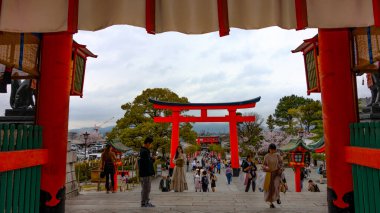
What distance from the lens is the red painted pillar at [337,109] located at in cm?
374

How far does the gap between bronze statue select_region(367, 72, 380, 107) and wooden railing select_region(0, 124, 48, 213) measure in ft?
22.3

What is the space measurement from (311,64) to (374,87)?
2.74 metres

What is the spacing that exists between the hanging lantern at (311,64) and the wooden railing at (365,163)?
2.11 m

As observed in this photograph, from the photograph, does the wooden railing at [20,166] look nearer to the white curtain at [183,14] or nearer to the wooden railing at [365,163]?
the white curtain at [183,14]

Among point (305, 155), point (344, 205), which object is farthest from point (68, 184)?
point (305, 155)

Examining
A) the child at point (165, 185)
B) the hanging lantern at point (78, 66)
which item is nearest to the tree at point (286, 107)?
the child at point (165, 185)

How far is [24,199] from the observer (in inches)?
131

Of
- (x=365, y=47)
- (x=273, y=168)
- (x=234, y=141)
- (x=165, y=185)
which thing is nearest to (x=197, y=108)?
(x=234, y=141)

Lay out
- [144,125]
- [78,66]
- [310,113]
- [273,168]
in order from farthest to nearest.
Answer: [310,113] < [144,125] < [273,168] < [78,66]

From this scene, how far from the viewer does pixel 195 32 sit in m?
3.41

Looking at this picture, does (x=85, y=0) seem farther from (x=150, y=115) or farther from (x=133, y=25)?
(x=150, y=115)

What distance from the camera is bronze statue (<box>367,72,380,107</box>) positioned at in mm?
6715

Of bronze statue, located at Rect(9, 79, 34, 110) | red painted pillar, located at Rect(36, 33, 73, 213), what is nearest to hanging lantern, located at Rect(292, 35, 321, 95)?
red painted pillar, located at Rect(36, 33, 73, 213)

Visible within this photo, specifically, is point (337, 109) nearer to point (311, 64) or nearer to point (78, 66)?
point (311, 64)
